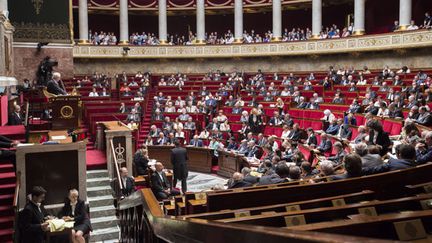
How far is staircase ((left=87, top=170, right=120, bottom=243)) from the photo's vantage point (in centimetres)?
823

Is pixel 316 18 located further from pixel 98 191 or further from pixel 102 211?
pixel 102 211

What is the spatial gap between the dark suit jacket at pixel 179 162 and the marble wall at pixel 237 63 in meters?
14.2

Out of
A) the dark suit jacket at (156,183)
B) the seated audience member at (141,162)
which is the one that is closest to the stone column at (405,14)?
the seated audience member at (141,162)

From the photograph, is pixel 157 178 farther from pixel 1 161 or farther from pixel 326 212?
pixel 326 212

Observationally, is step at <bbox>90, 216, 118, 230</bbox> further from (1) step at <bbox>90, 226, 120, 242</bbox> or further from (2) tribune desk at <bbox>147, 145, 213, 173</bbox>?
(2) tribune desk at <bbox>147, 145, 213, 173</bbox>

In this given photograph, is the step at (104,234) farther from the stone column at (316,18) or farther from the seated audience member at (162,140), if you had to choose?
the stone column at (316,18)

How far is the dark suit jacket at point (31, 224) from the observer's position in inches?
259

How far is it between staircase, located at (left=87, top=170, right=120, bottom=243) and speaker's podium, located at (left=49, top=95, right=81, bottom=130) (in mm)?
1311

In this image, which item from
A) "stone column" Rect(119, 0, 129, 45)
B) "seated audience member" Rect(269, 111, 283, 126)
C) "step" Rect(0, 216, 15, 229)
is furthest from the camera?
"stone column" Rect(119, 0, 129, 45)

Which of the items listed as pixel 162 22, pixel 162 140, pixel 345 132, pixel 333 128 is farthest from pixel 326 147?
pixel 162 22

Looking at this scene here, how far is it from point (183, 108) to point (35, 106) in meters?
6.69

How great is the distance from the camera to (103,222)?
8500mm

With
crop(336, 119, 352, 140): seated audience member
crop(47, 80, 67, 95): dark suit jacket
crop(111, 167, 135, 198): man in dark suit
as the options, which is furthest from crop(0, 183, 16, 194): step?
crop(336, 119, 352, 140): seated audience member

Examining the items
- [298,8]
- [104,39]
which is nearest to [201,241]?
[104,39]
